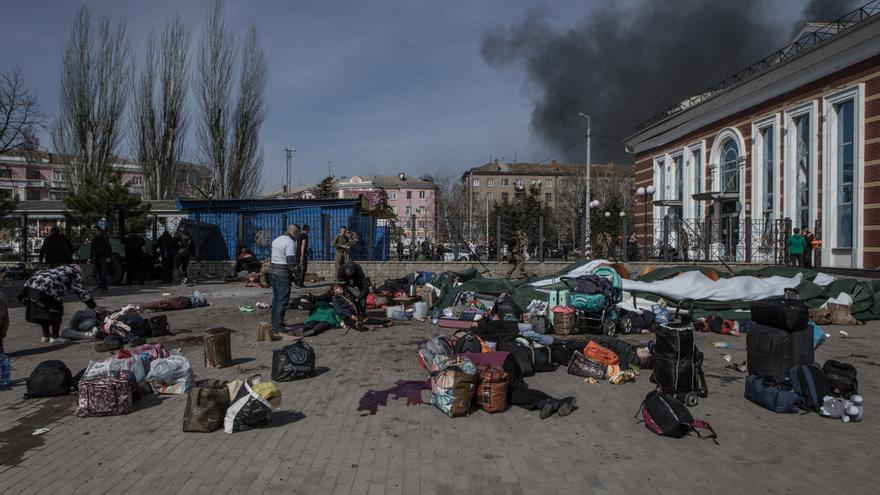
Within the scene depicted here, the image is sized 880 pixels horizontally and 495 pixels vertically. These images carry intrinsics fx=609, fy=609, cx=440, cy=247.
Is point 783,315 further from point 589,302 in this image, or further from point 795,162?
point 795,162

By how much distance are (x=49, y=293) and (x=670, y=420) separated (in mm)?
9591

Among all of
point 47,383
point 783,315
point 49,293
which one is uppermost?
point 49,293

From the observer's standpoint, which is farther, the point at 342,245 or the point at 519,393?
the point at 342,245

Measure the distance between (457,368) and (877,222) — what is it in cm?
2242

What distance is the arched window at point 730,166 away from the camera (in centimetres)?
3195

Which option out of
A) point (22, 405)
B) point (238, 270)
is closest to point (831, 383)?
point (22, 405)

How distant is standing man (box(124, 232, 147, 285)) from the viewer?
64.7ft

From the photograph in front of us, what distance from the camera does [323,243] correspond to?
23.5m

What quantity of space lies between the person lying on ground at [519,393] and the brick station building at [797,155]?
1755 cm

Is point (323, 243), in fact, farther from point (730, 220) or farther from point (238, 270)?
point (730, 220)

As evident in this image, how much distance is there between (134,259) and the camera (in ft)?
64.8

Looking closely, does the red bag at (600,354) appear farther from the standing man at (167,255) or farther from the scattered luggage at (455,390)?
the standing man at (167,255)

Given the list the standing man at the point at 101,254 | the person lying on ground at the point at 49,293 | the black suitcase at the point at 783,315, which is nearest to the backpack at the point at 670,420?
the black suitcase at the point at 783,315

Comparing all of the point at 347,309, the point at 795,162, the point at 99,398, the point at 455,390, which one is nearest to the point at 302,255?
the point at 347,309
